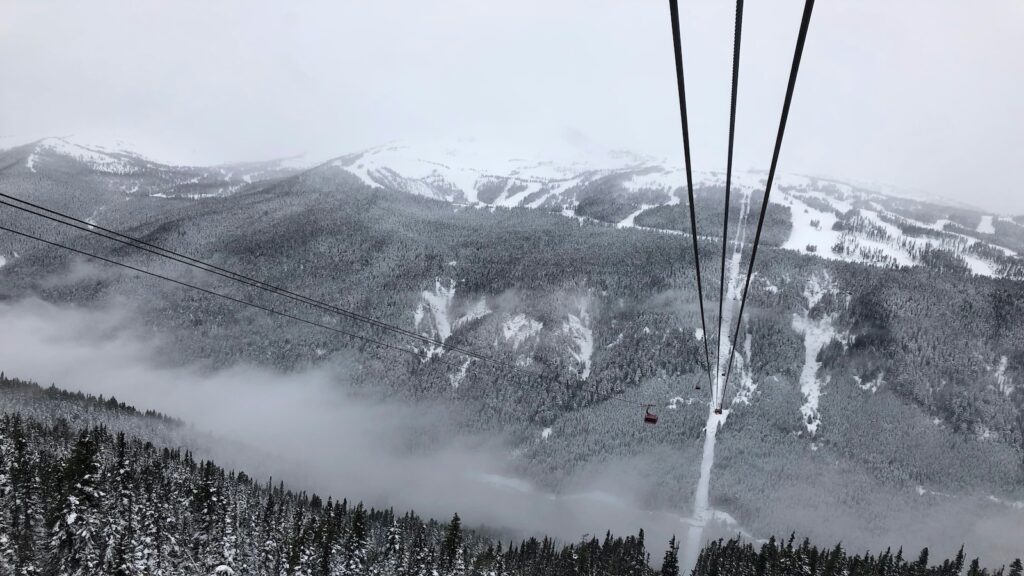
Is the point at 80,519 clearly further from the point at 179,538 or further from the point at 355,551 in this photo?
the point at 179,538

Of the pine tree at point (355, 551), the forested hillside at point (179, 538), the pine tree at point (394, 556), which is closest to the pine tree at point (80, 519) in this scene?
the forested hillside at point (179, 538)

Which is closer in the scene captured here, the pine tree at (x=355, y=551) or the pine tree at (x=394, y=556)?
the pine tree at (x=355, y=551)

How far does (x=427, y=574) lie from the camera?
5966cm

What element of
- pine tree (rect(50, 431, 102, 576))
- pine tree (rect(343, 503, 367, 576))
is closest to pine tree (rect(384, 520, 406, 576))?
pine tree (rect(343, 503, 367, 576))

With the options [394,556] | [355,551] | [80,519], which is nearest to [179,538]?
[355,551]

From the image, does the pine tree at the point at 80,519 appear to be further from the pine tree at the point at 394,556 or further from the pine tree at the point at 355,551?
the pine tree at the point at 394,556

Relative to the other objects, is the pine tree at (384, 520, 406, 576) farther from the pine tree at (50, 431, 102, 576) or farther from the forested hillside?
the pine tree at (50, 431, 102, 576)

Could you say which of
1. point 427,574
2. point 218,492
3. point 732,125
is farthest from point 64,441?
point 732,125

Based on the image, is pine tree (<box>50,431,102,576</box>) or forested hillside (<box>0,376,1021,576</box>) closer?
pine tree (<box>50,431,102,576</box>)

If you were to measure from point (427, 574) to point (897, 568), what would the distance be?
3895 inches

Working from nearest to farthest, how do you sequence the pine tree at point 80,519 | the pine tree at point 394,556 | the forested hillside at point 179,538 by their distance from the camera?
the pine tree at point 80,519, the forested hillside at point 179,538, the pine tree at point 394,556

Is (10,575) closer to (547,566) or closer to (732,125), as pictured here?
(732,125)

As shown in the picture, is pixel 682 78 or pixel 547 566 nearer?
pixel 682 78

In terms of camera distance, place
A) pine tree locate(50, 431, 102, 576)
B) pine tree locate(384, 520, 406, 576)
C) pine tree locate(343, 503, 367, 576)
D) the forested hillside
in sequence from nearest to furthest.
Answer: pine tree locate(50, 431, 102, 576) < the forested hillside < pine tree locate(343, 503, 367, 576) < pine tree locate(384, 520, 406, 576)
